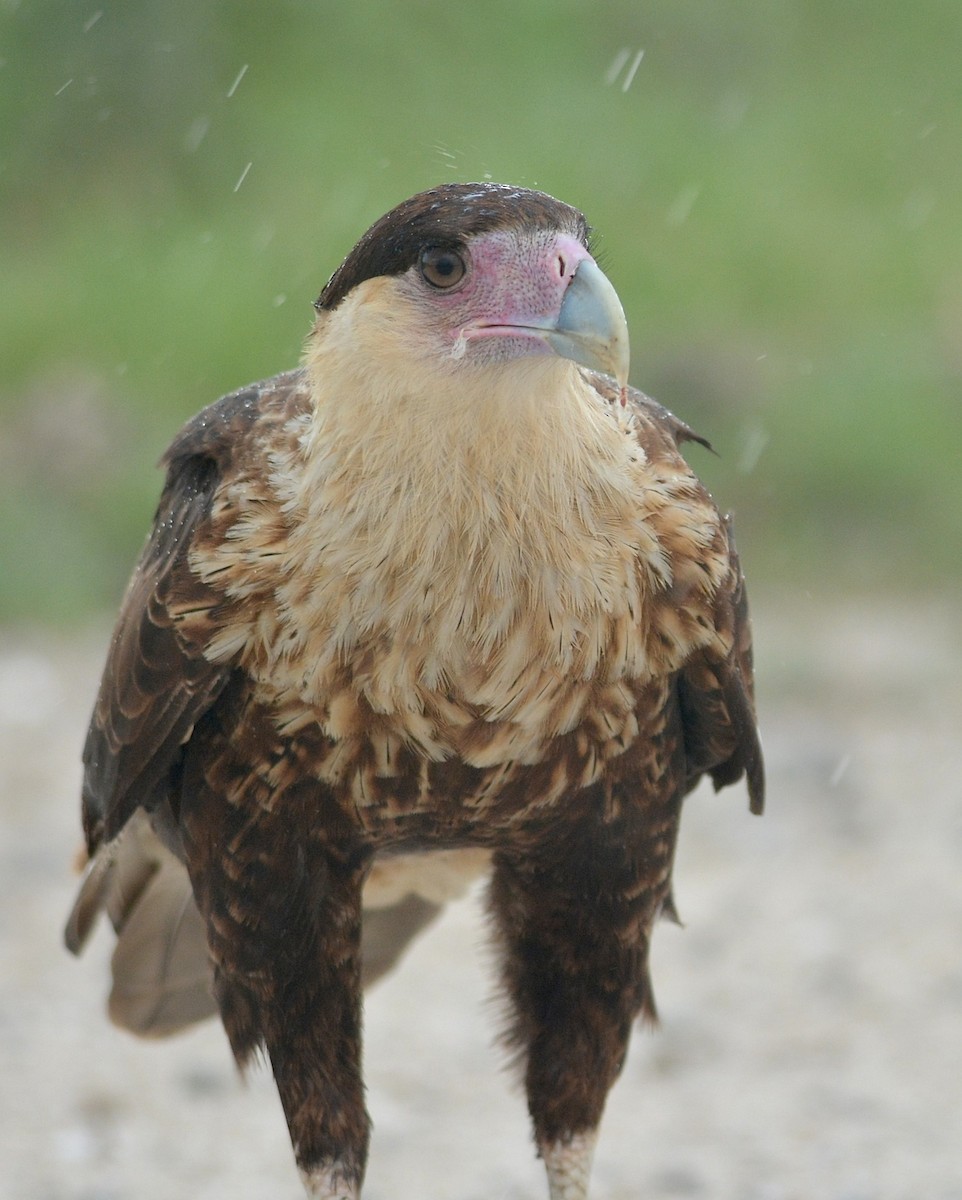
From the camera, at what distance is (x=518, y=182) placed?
855 centimetres

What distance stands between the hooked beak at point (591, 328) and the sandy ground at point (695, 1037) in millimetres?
1373

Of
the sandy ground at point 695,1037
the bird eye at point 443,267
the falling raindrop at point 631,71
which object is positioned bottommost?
the sandy ground at point 695,1037

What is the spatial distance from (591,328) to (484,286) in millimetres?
192

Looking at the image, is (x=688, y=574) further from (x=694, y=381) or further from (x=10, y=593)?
(x=694, y=381)

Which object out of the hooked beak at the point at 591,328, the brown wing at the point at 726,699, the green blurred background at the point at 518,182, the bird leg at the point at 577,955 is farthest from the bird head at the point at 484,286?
the green blurred background at the point at 518,182

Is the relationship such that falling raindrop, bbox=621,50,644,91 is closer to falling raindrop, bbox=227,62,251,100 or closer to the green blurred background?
the green blurred background

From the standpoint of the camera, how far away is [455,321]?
259 cm

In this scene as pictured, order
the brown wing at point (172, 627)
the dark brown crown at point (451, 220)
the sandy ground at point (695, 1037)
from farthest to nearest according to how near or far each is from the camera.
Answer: the sandy ground at point (695, 1037)
the brown wing at point (172, 627)
the dark brown crown at point (451, 220)

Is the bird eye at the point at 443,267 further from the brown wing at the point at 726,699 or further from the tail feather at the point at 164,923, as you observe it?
the tail feather at the point at 164,923

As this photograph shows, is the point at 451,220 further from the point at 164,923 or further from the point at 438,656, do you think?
the point at 164,923

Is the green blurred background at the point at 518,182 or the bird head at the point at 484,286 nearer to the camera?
the bird head at the point at 484,286

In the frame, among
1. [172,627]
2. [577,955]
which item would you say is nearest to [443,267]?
[172,627]

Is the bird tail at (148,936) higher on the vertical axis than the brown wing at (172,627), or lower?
lower

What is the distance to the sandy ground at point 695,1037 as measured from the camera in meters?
4.23
